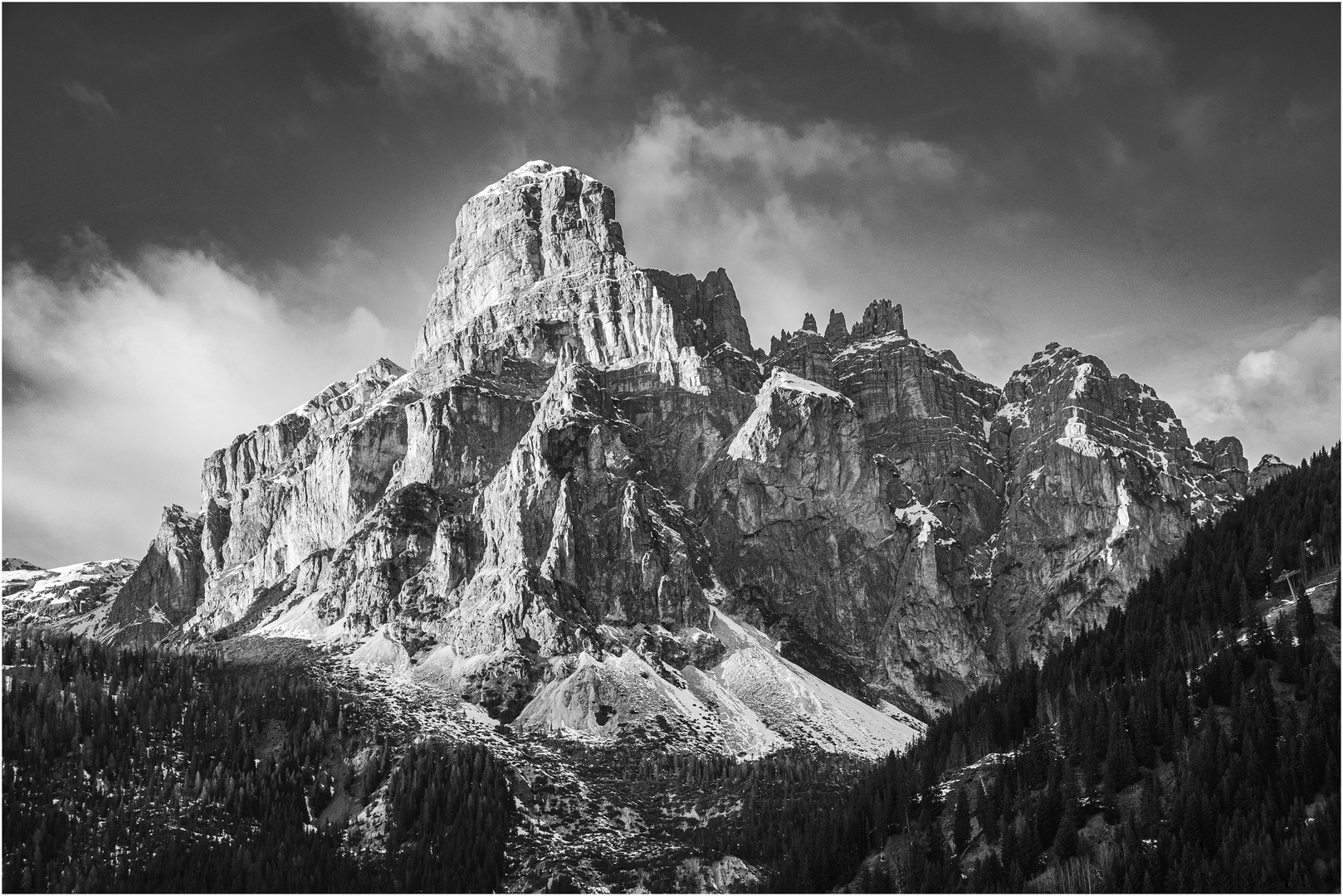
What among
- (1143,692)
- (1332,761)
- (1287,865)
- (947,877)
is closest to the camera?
(1287,865)

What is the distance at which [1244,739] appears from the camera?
176 meters

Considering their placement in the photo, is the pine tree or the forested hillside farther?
the pine tree

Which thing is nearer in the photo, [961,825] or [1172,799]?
[1172,799]

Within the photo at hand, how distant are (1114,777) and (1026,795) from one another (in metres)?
11.7

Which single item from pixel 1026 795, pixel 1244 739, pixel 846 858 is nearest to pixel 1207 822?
pixel 1244 739

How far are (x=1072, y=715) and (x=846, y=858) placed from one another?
3623cm

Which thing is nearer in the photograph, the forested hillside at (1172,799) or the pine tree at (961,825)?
the forested hillside at (1172,799)

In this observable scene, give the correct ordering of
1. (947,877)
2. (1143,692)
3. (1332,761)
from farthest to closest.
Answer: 1. (1143,692)
2. (947,877)
3. (1332,761)

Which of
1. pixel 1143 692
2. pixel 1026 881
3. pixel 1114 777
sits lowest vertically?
pixel 1026 881

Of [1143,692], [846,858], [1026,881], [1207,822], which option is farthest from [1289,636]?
[846,858]

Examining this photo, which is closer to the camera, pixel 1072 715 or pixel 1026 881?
pixel 1026 881

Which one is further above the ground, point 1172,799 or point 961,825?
point 1172,799

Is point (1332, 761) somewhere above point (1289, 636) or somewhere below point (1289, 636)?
below

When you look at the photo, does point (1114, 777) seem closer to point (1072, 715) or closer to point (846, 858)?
point (1072, 715)
